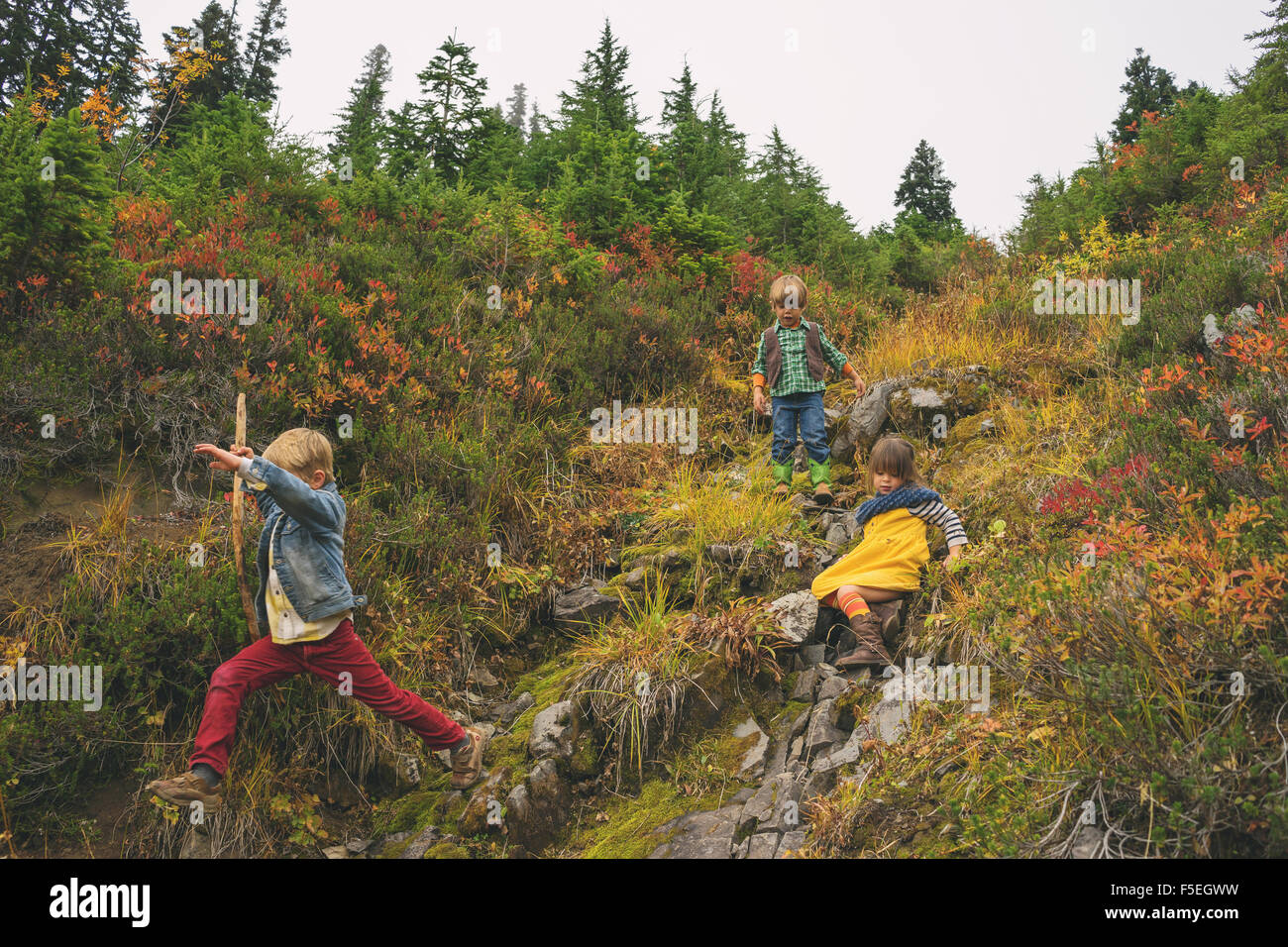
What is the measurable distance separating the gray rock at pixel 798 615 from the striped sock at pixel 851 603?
0.22m

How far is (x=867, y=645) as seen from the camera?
184 inches

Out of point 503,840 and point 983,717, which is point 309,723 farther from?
point 983,717

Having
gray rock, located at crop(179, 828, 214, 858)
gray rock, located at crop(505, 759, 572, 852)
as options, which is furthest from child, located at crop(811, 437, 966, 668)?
gray rock, located at crop(179, 828, 214, 858)

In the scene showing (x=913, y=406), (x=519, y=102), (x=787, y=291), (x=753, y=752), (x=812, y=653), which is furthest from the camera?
(x=519, y=102)

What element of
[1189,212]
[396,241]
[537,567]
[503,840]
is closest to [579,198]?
[396,241]

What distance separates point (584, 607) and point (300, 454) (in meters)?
2.38

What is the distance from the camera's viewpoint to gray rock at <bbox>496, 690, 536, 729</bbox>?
5082 mm

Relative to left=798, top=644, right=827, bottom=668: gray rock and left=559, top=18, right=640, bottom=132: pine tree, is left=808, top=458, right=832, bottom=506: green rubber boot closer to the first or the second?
left=798, top=644, right=827, bottom=668: gray rock

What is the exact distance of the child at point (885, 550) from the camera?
4.78m

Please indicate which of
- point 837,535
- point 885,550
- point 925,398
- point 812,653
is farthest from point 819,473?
point 812,653

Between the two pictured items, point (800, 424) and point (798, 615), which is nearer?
point (798, 615)

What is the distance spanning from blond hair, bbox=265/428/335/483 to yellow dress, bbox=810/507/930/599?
3218 millimetres

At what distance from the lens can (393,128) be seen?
1079 cm

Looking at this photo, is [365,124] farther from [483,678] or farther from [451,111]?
[483,678]
